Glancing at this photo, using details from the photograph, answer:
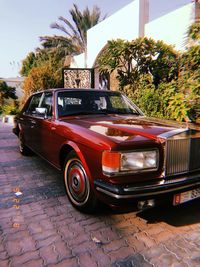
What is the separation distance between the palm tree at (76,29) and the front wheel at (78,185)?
18670 mm

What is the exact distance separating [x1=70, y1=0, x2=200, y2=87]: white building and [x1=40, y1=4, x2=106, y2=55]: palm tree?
20.7ft

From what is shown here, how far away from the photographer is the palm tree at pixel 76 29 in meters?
19.6

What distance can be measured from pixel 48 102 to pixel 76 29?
58.4 feet

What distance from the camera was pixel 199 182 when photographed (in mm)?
2732

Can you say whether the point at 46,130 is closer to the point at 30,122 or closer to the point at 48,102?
the point at 48,102

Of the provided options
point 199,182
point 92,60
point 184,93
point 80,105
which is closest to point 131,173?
point 199,182

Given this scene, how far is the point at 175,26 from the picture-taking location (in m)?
7.88

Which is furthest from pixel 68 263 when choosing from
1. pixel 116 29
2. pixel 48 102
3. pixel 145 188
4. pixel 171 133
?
pixel 116 29

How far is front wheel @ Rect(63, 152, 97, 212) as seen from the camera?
2901 mm

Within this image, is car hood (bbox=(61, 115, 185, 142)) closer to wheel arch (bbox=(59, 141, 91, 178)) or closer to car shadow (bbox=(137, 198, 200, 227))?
wheel arch (bbox=(59, 141, 91, 178))

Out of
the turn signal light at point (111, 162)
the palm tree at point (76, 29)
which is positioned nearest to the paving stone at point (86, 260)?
the turn signal light at point (111, 162)

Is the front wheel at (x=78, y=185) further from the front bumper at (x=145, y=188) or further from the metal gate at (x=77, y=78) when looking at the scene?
the metal gate at (x=77, y=78)

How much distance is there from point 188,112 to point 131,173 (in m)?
3.85

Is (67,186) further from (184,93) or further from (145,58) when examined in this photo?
(145,58)
